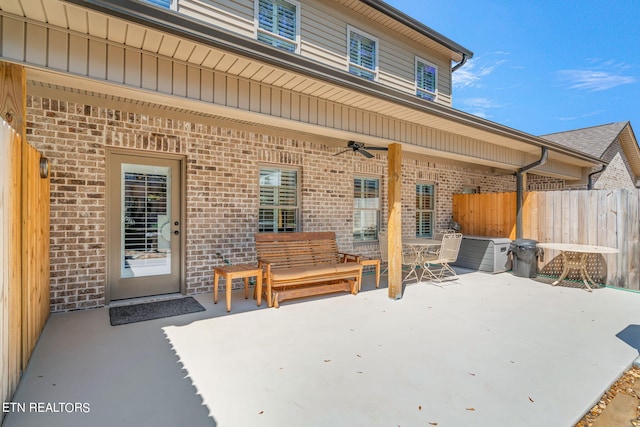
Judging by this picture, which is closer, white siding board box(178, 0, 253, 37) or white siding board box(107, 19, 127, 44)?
white siding board box(107, 19, 127, 44)

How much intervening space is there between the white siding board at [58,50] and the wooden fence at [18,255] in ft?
2.16

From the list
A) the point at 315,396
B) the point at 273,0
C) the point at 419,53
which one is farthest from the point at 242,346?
the point at 419,53

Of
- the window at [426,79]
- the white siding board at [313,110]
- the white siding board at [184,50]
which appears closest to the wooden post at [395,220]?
the white siding board at [313,110]

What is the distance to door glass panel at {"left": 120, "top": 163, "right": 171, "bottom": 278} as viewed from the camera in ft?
15.5

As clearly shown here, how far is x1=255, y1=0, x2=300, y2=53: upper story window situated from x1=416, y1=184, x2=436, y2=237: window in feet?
14.8

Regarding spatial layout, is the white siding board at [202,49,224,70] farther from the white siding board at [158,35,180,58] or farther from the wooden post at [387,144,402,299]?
the wooden post at [387,144,402,299]

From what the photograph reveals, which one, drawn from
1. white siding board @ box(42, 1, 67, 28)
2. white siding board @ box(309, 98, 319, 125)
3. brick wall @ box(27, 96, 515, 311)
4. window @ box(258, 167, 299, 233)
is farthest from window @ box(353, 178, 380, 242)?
white siding board @ box(42, 1, 67, 28)

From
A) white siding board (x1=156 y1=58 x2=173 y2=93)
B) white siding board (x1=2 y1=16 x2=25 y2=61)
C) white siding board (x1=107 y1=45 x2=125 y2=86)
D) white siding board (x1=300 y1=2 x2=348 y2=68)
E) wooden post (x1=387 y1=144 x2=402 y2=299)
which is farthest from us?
white siding board (x1=300 y1=2 x2=348 y2=68)

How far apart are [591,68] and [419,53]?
57.9 m

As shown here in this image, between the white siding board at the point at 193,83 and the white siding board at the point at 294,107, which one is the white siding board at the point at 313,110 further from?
the white siding board at the point at 193,83

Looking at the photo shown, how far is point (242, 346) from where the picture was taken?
327 cm

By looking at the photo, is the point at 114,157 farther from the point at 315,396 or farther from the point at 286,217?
the point at 315,396

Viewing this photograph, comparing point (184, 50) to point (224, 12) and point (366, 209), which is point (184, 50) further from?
point (366, 209)

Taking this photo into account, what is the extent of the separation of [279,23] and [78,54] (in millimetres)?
5005
